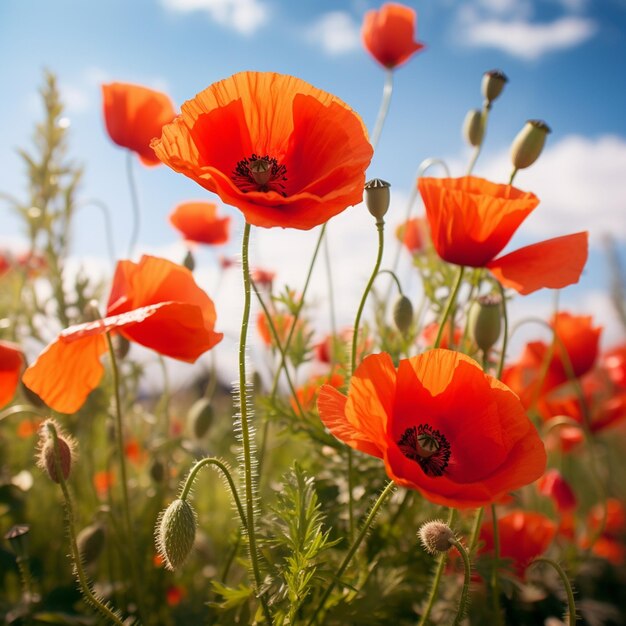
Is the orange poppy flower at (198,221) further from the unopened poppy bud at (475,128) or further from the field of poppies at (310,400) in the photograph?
the unopened poppy bud at (475,128)

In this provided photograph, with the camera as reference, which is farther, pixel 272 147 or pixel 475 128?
pixel 475 128

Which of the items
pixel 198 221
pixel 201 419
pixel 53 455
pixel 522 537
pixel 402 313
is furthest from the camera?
pixel 198 221

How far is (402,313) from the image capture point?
150 centimetres

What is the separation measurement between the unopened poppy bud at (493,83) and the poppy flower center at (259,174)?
0.74 metres

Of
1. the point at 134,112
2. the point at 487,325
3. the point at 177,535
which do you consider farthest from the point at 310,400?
the point at 134,112

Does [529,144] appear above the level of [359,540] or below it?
above

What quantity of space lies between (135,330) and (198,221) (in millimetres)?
1137

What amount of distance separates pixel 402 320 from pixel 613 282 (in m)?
4.46

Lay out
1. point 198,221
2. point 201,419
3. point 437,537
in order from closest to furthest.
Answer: point 437,537 → point 201,419 → point 198,221

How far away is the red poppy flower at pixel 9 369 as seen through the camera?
1505 millimetres

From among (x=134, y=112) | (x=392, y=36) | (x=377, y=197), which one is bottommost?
(x=377, y=197)

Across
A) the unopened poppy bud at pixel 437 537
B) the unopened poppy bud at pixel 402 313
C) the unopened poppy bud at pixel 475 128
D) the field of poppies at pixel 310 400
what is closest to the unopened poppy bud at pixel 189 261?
the field of poppies at pixel 310 400

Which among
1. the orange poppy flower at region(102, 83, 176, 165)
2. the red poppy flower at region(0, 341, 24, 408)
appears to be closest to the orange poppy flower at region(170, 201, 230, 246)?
the orange poppy flower at region(102, 83, 176, 165)

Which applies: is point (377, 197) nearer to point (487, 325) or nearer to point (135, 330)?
point (487, 325)
